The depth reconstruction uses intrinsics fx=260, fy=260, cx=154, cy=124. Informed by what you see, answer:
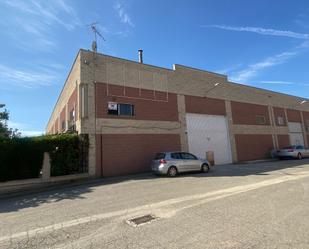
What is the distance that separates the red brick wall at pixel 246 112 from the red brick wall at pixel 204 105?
6.08 feet

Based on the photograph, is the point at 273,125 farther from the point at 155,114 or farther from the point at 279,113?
the point at 155,114

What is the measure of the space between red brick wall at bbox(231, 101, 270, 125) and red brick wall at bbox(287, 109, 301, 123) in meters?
5.59

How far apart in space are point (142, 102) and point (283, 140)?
2050 cm

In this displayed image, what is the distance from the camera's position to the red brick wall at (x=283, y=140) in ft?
101

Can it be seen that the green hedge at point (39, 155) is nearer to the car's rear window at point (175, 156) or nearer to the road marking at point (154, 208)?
the car's rear window at point (175, 156)

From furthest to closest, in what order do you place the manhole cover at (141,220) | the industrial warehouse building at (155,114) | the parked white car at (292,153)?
the parked white car at (292,153) < the industrial warehouse building at (155,114) < the manhole cover at (141,220)

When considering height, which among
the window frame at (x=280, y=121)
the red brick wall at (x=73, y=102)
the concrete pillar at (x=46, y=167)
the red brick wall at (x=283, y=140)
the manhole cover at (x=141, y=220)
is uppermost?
the red brick wall at (x=73, y=102)

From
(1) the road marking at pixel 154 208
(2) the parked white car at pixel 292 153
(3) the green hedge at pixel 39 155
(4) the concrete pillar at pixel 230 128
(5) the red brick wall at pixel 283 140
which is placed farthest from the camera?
(5) the red brick wall at pixel 283 140

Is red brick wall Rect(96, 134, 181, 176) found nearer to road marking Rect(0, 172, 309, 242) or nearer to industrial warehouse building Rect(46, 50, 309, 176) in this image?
industrial warehouse building Rect(46, 50, 309, 176)

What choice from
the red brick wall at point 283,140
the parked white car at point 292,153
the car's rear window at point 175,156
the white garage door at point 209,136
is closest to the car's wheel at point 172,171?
the car's rear window at point 175,156

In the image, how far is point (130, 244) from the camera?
16.7 feet

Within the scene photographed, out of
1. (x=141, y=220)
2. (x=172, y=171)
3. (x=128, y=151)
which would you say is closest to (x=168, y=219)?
(x=141, y=220)

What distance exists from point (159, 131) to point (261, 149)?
1383cm

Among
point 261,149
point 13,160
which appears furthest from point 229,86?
point 13,160
